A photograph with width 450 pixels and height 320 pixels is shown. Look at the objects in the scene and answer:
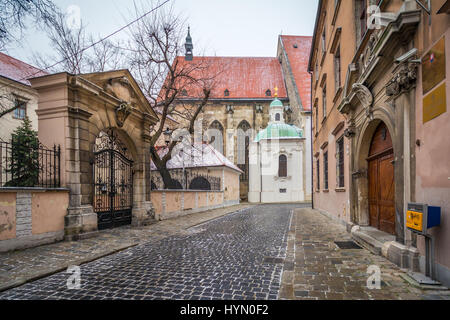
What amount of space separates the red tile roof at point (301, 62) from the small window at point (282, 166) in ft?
21.5

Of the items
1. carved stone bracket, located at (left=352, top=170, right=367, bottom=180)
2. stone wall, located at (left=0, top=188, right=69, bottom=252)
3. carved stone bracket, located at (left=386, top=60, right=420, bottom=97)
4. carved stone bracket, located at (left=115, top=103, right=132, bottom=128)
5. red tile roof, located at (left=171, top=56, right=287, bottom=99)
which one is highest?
red tile roof, located at (left=171, top=56, right=287, bottom=99)

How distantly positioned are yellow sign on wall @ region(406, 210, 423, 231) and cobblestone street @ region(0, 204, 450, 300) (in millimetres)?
801

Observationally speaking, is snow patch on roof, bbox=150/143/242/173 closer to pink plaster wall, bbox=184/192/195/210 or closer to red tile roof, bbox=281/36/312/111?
pink plaster wall, bbox=184/192/195/210

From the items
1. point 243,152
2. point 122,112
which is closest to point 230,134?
point 243,152

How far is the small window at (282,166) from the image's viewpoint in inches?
1213

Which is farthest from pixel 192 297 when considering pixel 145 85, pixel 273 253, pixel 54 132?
pixel 145 85

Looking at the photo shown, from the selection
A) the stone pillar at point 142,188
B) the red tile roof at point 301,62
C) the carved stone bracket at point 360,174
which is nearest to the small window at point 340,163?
the carved stone bracket at point 360,174

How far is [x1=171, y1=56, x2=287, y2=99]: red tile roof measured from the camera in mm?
36219

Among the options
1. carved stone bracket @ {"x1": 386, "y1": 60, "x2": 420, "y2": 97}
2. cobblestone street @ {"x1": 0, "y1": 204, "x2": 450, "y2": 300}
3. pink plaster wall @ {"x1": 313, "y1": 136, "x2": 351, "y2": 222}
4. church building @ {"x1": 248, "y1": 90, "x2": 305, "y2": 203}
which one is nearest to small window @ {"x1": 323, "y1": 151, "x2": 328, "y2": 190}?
pink plaster wall @ {"x1": 313, "y1": 136, "x2": 351, "y2": 222}

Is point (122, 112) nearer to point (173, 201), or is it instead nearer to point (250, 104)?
point (173, 201)

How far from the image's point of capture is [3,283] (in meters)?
3.96

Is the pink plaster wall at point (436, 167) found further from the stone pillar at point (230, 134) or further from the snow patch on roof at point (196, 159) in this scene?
the stone pillar at point (230, 134)

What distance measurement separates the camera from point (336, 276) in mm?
4172

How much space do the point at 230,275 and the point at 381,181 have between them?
4.69 meters
